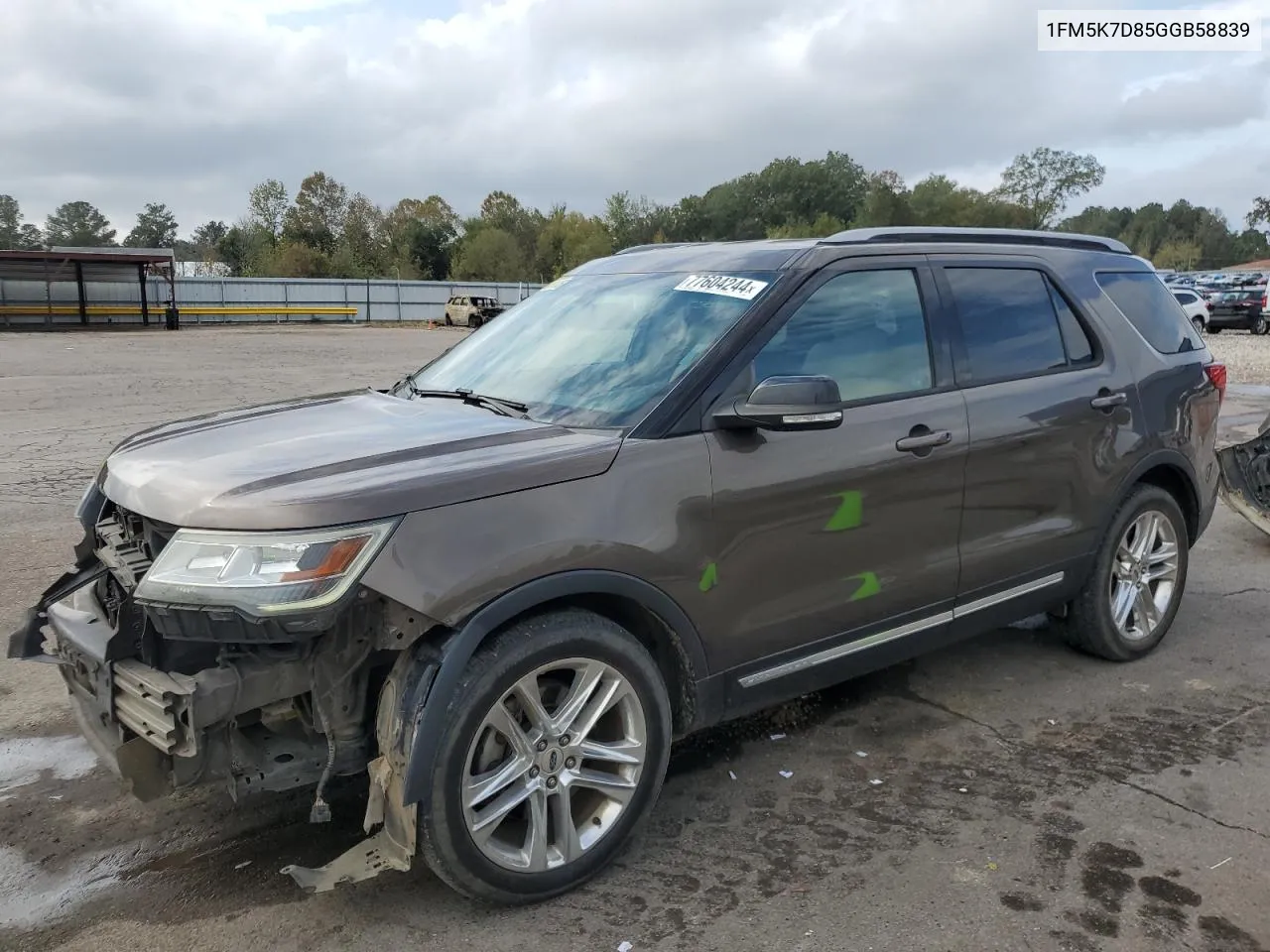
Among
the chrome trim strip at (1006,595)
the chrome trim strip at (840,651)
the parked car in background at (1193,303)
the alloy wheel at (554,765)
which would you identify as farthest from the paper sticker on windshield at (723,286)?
the parked car in background at (1193,303)

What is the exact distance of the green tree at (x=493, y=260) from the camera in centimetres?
6725

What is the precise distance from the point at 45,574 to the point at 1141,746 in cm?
588

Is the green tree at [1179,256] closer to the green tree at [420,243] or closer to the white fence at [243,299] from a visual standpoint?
the green tree at [420,243]

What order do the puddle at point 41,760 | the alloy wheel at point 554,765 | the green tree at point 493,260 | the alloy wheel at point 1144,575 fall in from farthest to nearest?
the green tree at point 493,260, the alloy wheel at point 1144,575, the puddle at point 41,760, the alloy wheel at point 554,765

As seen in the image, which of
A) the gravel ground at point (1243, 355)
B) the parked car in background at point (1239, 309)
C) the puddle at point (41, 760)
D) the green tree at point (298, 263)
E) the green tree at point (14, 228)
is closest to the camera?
the puddle at point (41, 760)

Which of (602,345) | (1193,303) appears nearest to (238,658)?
(602,345)

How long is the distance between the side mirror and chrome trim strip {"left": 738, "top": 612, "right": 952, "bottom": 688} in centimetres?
84

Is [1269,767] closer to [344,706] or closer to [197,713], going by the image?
[344,706]

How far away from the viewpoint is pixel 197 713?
247cm

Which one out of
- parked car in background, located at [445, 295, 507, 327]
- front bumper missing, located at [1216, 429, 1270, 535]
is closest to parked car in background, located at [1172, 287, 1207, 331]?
front bumper missing, located at [1216, 429, 1270, 535]

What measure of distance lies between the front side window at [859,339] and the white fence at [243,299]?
98.8 feet

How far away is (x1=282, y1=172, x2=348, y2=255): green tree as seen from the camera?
7131cm

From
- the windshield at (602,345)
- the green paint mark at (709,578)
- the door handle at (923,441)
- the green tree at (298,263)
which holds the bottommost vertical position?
the green paint mark at (709,578)

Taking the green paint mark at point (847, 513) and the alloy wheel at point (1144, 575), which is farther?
the alloy wheel at point (1144, 575)
